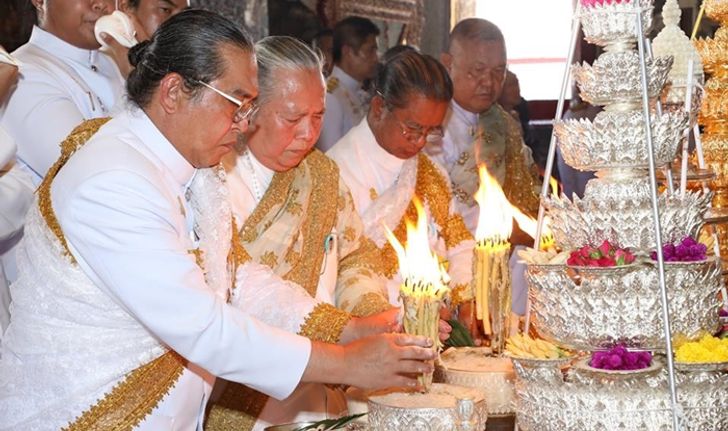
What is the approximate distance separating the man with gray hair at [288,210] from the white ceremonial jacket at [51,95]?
0.41 m

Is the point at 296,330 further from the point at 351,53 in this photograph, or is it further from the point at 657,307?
the point at 351,53

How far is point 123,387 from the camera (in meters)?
2.52

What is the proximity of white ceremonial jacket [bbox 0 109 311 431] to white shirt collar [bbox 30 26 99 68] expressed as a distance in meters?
1.20

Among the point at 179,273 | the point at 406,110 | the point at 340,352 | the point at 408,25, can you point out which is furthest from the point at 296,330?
the point at 408,25

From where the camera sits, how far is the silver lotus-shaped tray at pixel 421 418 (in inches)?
94.4

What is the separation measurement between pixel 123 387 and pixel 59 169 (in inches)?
18.9

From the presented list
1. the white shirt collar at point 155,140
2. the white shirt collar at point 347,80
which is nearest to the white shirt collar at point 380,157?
the white shirt collar at point 155,140

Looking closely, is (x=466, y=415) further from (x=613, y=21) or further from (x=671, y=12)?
(x=671, y=12)

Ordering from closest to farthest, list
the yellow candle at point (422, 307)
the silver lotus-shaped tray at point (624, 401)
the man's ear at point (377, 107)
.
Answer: the silver lotus-shaped tray at point (624, 401) → the yellow candle at point (422, 307) → the man's ear at point (377, 107)

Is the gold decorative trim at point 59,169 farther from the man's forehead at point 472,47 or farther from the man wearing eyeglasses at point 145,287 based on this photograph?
the man's forehead at point 472,47

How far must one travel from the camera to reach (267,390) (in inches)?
101

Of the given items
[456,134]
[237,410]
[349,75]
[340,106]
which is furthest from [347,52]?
[237,410]

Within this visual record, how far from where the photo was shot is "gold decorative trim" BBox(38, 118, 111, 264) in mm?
2502

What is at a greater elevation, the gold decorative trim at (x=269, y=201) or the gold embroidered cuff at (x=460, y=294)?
the gold decorative trim at (x=269, y=201)
